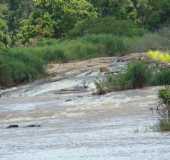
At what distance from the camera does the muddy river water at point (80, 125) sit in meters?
14.4

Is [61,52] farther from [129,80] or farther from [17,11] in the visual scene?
[17,11]

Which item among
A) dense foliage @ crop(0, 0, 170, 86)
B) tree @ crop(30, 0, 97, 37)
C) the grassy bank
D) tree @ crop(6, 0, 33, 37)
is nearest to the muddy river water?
the grassy bank

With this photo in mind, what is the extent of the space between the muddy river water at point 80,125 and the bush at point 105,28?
2736 centimetres

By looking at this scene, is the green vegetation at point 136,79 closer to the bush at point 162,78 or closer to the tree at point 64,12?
the bush at point 162,78

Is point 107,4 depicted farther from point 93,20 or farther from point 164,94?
point 164,94

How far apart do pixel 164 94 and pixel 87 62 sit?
1242 inches

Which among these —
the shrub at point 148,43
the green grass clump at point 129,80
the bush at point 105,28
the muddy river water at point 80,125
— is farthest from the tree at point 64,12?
the green grass clump at point 129,80

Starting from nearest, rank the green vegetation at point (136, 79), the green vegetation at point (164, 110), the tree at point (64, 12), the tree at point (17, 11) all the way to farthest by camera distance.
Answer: the green vegetation at point (164, 110), the green vegetation at point (136, 79), the tree at point (64, 12), the tree at point (17, 11)

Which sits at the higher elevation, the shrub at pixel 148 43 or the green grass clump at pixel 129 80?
the green grass clump at pixel 129 80

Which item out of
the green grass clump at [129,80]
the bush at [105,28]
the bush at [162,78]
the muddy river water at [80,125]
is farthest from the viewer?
the bush at [105,28]

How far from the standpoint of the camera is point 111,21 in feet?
218

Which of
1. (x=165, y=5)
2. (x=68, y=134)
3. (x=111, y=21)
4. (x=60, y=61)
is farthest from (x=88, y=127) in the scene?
(x=165, y=5)

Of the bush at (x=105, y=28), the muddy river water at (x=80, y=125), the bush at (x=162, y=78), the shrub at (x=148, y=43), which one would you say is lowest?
the shrub at (x=148, y=43)

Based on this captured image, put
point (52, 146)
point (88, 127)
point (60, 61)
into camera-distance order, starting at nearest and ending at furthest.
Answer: point (52, 146)
point (88, 127)
point (60, 61)
